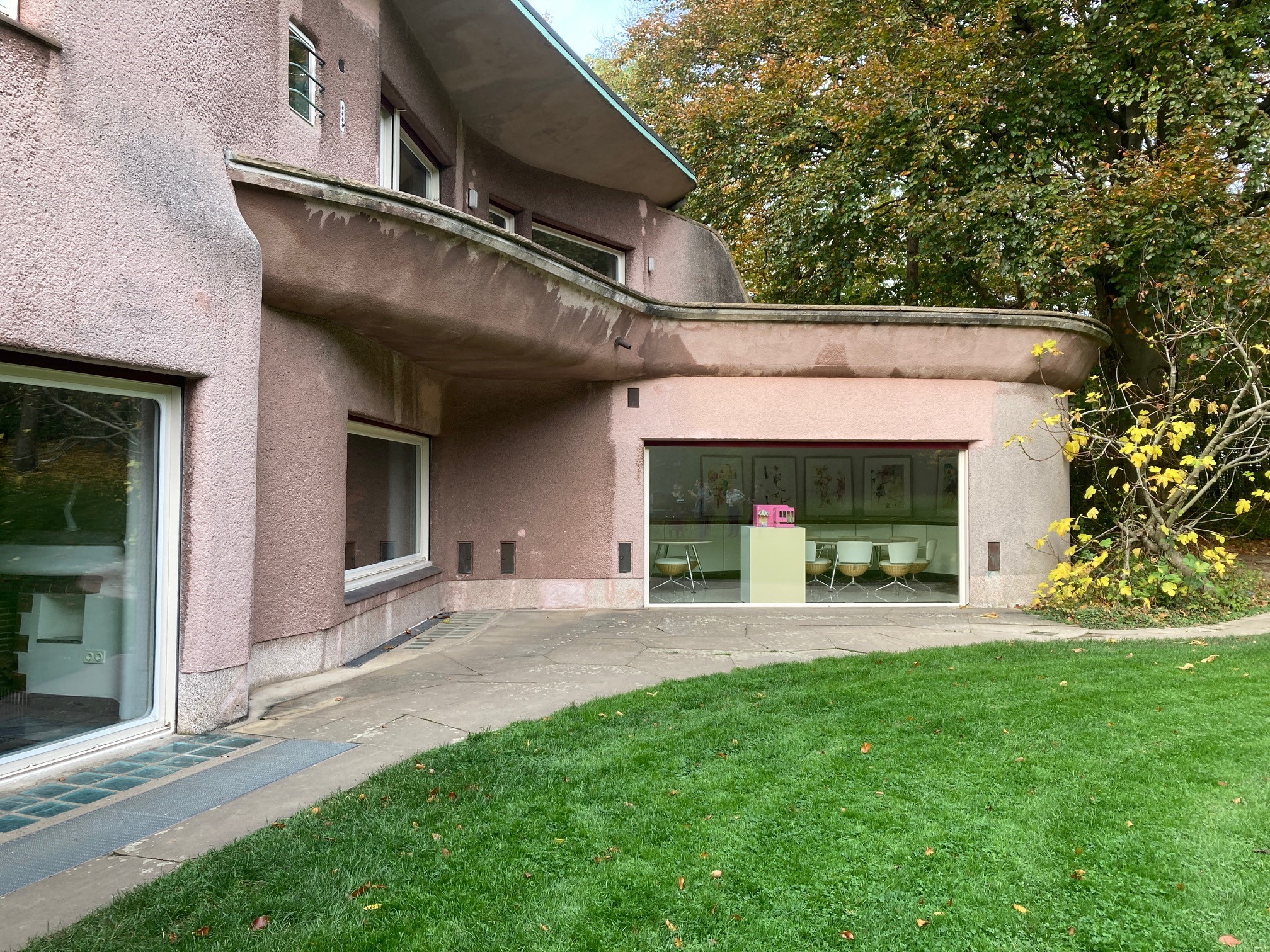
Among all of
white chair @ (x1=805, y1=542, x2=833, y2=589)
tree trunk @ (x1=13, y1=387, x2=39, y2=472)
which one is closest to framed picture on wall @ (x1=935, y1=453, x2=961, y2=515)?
white chair @ (x1=805, y1=542, x2=833, y2=589)

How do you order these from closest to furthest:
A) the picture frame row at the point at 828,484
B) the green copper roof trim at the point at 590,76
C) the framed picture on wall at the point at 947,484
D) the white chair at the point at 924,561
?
the green copper roof trim at the point at 590,76 → the framed picture on wall at the point at 947,484 → the picture frame row at the point at 828,484 → the white chair at the point at 924,561

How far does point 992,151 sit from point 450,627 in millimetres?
12821

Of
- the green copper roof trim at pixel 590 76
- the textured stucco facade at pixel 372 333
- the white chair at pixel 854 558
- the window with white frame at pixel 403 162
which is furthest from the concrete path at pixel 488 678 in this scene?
the green copper roof trim at pixel 590 76

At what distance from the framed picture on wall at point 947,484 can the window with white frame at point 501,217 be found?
6611mm

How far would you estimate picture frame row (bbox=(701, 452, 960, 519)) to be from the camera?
10.8m

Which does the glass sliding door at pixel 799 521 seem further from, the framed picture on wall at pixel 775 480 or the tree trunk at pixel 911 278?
the tree trunk at pixel 911 278

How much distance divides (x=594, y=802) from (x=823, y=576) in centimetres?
793

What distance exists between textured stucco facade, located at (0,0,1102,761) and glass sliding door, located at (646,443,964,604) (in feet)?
1.37

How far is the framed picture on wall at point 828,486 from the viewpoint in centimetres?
1087

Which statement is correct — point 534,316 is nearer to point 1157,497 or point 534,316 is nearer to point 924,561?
point 924,561

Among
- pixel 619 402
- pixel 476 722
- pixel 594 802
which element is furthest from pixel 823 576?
pixel 594 802

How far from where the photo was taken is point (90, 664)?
4.75 meters

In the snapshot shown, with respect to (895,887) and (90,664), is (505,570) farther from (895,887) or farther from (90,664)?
(895,887)

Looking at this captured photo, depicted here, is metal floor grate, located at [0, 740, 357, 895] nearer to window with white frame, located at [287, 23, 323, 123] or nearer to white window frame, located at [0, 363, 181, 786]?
white window frame, located at [0, 363, 181, 786]
